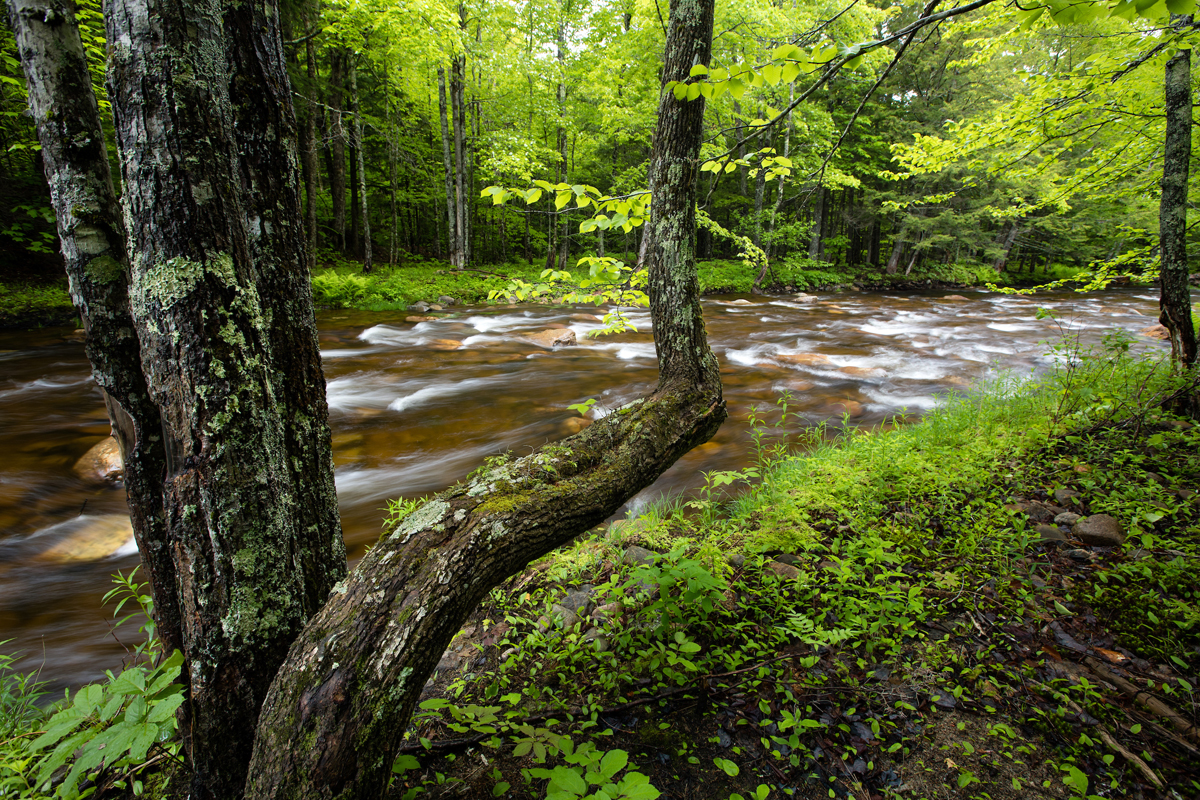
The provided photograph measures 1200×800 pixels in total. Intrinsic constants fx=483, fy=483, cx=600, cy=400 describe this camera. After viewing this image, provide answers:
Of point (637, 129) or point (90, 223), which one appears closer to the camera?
point (90, 223)

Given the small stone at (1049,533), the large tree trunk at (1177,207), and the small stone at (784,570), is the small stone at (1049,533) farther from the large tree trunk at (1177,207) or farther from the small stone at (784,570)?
the large tree trunk at (1177,207)

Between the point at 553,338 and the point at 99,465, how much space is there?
7.59 meters

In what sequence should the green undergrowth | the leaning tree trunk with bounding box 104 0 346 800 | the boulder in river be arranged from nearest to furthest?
the leaning tree trunk with bounding box 104 0 346 800
the green undergrowth
the boulder in river

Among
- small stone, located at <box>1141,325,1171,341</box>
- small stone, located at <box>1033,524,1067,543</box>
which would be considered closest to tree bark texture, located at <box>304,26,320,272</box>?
small stone, located at <box>1033,524,1067,543</box>

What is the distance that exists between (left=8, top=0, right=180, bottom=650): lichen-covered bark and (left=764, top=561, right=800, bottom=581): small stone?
2.86 meters

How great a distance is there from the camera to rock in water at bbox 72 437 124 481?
4922 millimetres

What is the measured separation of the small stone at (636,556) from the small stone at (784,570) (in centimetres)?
72

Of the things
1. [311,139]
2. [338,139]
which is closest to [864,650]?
[311,139]

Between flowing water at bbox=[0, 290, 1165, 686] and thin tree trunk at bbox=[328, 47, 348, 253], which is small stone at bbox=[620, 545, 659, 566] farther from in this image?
thin tree trunk at bbox=[328, 47, 348, 253]

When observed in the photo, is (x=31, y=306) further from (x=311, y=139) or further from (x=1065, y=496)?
(x=1065, y=496)

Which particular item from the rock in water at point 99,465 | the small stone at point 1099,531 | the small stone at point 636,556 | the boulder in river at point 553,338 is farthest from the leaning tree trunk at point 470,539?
the boulder in river at point 553,338

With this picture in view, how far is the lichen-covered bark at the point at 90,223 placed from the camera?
133cm

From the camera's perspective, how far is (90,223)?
1.39 meters

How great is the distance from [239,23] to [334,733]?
1.90 meters
